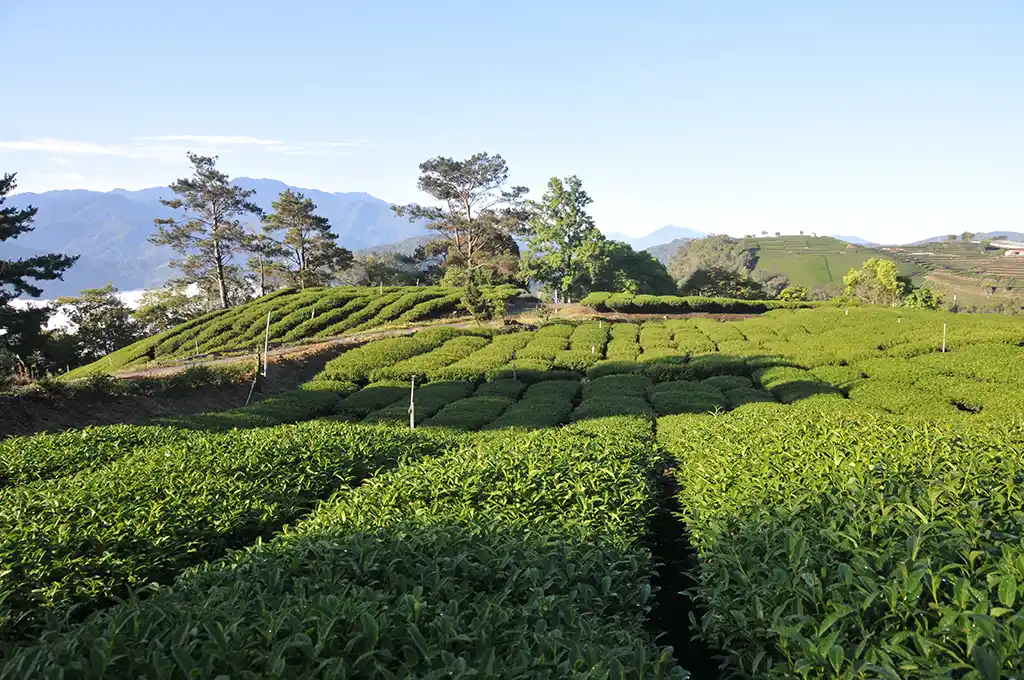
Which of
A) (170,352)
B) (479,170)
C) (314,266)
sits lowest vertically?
(170,352)

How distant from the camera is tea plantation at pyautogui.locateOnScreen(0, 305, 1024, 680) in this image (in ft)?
10.6

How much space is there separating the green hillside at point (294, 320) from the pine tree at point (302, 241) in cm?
1153

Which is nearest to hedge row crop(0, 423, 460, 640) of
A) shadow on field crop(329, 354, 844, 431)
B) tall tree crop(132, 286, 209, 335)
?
shadow on field crop(329, 354, 844, 431)

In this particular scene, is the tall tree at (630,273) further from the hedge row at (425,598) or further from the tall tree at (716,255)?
the tall tree at (716,255)

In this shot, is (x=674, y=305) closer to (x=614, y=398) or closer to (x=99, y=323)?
(x=614, y=398)

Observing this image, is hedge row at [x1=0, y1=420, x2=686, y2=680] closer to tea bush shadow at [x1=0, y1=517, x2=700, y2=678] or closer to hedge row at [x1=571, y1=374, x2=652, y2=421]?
tea bush shadow at [x1=0, y1=517, x2=700, y2=678]

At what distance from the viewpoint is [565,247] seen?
53.1 meters

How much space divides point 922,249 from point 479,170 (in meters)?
174

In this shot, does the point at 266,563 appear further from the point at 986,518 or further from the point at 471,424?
the point at 471,424

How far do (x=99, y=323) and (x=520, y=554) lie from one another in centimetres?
5531

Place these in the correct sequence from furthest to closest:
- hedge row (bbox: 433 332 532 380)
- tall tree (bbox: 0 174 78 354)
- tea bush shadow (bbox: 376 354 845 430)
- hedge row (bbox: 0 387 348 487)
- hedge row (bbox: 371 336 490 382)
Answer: tall tree (bbox: 0 174 78 354) < hedge row (bbox: 371 336 490 382) < hedge row (bbox: 433 332 532 380) < tea bush shadow (bbox: 376 354 845 430) < hedge row (bbox: 0 387 348 487)

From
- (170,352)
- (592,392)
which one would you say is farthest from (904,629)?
(170,352)

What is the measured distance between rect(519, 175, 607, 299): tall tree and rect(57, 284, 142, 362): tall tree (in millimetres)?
34252

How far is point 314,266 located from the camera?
6191cm
